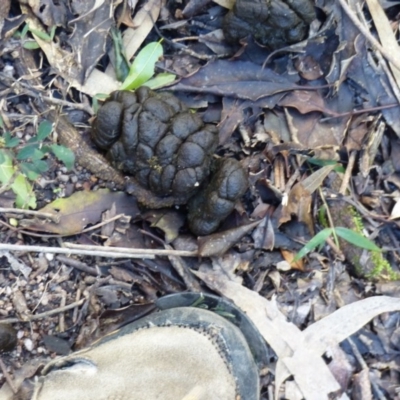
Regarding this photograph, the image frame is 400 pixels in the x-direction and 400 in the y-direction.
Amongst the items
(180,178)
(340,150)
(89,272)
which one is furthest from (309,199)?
(89,272)

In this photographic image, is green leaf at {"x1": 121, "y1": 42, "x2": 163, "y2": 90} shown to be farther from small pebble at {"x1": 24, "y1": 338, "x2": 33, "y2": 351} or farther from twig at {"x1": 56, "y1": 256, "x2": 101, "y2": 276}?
small pebble at {"x1": 24, "y1": 338, "x2": 33, "y2": 351}

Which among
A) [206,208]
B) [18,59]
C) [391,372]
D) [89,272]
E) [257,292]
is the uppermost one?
[18,59]

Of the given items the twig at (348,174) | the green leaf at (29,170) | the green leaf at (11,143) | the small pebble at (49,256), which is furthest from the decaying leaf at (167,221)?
the twig at (348,174)

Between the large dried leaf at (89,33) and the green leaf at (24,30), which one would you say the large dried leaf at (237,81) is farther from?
the green leaf at (24,30)

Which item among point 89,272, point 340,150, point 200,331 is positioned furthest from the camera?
point 340,150

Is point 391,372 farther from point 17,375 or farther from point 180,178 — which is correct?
point 17,375

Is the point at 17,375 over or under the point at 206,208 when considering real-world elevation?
under

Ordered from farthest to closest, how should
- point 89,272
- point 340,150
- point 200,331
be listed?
point 340,150, point 89,272, point 200,331

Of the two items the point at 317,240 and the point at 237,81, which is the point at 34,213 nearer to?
the point at 237,81

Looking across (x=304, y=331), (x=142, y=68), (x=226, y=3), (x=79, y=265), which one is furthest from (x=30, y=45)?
(x=304, y=331)
